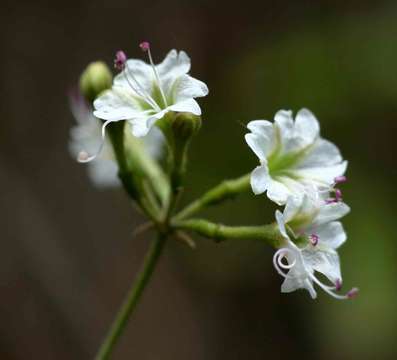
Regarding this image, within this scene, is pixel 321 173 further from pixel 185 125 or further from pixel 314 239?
pixel 185 125

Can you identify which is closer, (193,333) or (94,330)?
(94,330)

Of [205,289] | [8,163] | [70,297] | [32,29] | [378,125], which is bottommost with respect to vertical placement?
[205,289]

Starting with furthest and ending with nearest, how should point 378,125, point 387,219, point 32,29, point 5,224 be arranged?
point 32,29, point 5,224, point 378,125, point 387,219

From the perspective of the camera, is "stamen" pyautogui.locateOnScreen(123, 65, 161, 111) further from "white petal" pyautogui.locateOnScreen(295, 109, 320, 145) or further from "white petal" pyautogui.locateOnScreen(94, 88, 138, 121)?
"white petal" pyautogui.locateOnScreen(295, 109, 320, 145)

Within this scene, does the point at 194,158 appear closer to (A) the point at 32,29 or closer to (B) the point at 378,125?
(B) the point at 378,125

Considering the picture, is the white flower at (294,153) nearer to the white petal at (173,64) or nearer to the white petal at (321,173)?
the white petal at (321,173)

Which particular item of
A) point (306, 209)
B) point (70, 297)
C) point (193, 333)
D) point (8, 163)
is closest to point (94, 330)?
point (70, 297)
